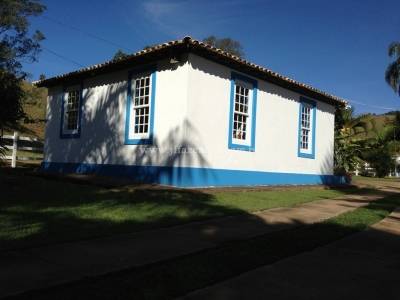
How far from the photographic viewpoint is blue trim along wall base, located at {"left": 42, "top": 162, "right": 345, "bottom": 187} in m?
9.93

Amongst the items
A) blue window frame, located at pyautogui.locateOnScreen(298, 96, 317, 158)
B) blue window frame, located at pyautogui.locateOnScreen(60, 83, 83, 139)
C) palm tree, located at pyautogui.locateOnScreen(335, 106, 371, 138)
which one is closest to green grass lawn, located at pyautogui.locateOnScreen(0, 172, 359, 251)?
blue window frame, located at pyautogui.locateOnScreen(60, 83, 83, 139)

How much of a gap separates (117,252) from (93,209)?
2557 mm

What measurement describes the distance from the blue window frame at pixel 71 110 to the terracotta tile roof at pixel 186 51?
0.38m

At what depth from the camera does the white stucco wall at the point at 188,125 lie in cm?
999

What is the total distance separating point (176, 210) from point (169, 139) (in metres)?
3.49

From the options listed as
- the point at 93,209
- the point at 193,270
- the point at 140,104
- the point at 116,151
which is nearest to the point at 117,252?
the point at 193,270

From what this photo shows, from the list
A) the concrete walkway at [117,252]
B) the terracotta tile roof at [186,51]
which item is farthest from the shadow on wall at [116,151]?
the concrete walkway at [117,252]

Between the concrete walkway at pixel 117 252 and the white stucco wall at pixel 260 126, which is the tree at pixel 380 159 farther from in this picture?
the concrete walkway at pixel 117 252

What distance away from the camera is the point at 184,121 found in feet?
32.1

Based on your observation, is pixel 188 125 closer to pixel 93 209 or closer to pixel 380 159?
pixel 93 209

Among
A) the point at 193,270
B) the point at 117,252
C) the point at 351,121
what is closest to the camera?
the point at 193,270

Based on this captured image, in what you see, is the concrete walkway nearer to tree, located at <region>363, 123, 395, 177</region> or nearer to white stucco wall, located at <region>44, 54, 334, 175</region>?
white stucco wall, located at <region>44, 54, 334, 175</region>

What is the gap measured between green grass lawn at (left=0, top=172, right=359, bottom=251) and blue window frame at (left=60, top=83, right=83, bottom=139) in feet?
12.6

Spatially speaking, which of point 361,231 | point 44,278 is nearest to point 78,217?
point 44,278
